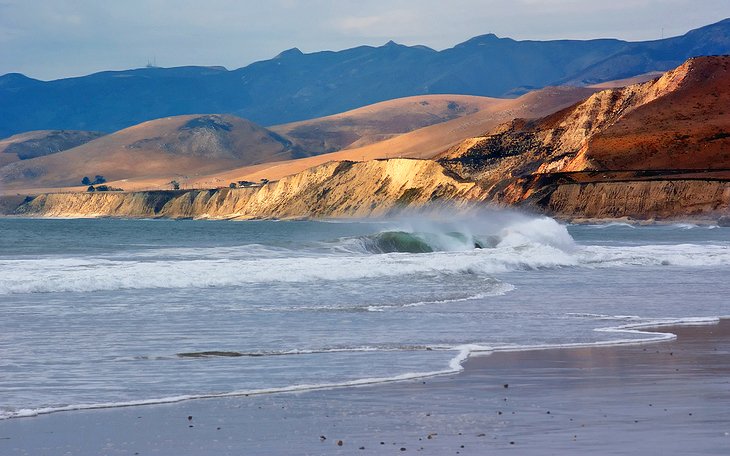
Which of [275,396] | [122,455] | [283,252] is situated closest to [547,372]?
[275,396]

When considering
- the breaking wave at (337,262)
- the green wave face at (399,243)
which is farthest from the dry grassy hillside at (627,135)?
the breaking wave at (337,262)

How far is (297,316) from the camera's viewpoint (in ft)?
79.4

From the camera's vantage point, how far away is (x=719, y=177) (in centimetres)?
13350

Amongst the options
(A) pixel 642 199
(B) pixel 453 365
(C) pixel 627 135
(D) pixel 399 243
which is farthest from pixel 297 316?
(C) pixel 627 135

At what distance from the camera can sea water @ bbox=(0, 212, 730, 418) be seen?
16.2 metres

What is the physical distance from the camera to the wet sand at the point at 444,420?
11.8 m

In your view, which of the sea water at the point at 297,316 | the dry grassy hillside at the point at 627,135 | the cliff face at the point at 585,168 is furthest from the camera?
the dry grassy hillside at the point at 627,135

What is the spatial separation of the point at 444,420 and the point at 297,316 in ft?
36.9

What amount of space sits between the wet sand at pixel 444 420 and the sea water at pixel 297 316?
879mm

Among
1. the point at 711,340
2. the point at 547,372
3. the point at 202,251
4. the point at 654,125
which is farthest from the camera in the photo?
the point at 654,125

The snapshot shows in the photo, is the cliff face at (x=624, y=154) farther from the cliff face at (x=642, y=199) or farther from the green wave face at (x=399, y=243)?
the green wave face at (x=399, y=243)

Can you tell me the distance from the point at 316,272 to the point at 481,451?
2439cm

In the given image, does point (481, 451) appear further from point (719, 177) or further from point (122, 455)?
point (719, 177)

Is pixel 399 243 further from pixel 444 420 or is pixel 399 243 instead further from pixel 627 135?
pixel 627 135
